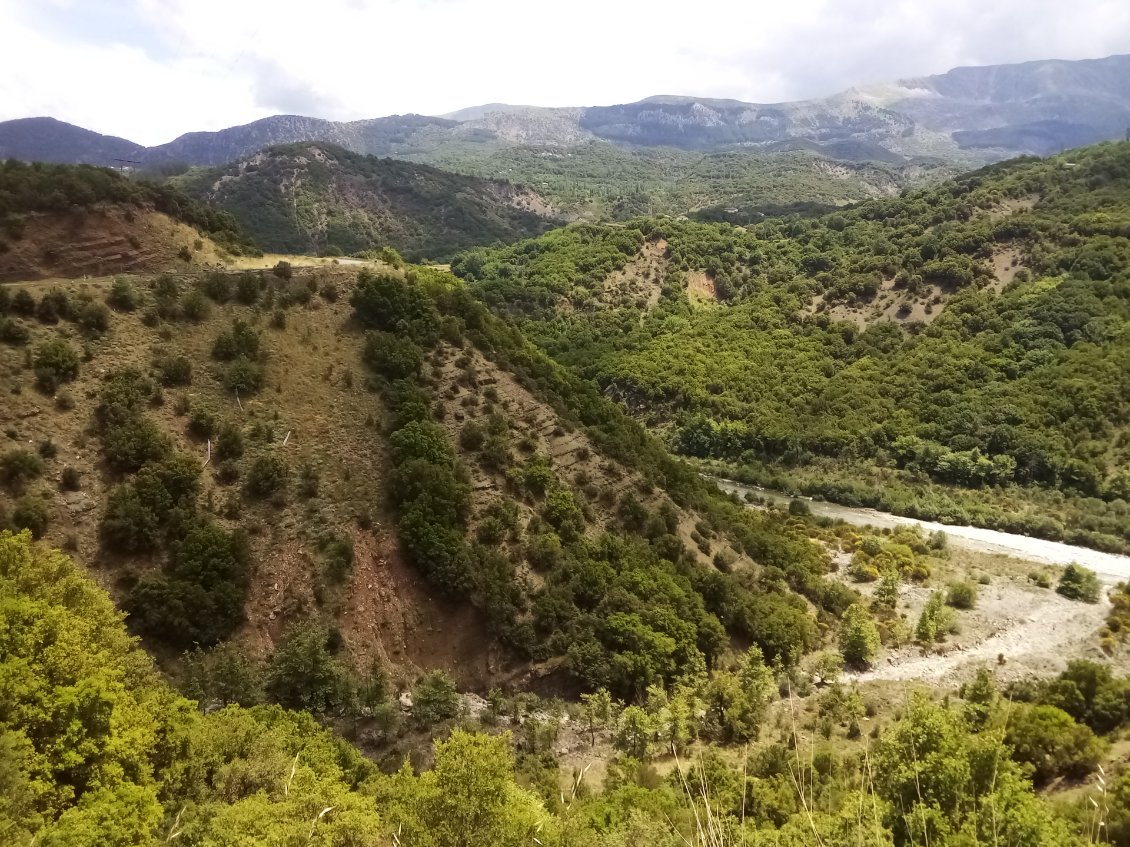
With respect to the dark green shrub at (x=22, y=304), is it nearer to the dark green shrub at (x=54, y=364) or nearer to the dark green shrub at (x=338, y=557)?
the dark green shrub at (x=54, y=364)

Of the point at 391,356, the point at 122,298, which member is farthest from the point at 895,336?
the point at 122,298

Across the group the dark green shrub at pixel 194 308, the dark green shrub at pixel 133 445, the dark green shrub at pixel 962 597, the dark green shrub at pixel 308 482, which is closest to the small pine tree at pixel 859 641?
the dark green shrub at pixel 962 597

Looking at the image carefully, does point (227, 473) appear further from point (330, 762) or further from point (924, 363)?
point (924, 363)

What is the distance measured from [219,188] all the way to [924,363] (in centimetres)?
15044

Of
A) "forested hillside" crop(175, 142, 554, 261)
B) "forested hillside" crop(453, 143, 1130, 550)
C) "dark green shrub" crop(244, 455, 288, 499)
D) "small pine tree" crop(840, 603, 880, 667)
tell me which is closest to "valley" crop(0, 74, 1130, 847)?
"dark green shrub" crop(244, 455, 288, 499)

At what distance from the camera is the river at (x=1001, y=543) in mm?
55947

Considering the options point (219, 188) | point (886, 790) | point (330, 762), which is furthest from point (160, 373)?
point (219, 188)

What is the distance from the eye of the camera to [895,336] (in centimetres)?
8856

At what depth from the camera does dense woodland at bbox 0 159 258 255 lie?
40438 mm

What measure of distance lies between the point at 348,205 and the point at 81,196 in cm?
12375

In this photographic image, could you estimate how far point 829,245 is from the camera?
110 m

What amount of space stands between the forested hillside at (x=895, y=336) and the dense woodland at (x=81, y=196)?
5288 cm

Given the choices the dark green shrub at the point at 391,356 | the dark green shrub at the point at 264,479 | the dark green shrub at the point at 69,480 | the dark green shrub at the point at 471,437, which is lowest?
the dark green shrub at the point at 471,437

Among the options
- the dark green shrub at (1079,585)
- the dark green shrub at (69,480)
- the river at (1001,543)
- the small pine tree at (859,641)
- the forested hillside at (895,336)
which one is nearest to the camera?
the dark green shrub at (69,480)
